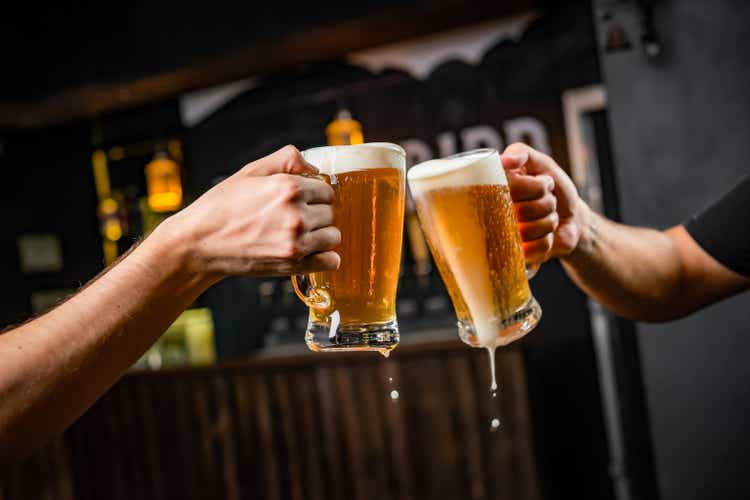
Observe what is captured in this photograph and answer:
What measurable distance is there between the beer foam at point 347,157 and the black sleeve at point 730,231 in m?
1.05

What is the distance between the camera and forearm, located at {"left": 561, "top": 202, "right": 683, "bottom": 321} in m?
1.51

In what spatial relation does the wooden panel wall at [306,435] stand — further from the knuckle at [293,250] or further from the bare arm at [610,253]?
the knuckle at [293,250]

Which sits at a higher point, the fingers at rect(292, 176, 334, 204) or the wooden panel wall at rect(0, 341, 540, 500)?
the fingers at rect(292, 176, 334, 204)

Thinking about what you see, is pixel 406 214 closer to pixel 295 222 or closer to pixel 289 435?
pixel 289 435

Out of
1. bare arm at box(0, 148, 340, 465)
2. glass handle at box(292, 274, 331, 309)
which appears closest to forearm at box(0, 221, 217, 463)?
bare arm at box(0, 148, 340, 465)

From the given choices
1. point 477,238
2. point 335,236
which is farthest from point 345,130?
point 335,236

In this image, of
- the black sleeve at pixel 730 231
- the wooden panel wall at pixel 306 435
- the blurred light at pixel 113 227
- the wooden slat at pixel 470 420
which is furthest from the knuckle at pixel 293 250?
the blurred light at pixel 113 227

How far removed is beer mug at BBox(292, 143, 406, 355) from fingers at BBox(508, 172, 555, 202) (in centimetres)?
21

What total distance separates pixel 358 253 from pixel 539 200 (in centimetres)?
36

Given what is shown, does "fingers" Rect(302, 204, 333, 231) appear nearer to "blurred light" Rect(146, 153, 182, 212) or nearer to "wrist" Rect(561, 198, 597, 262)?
"wrist" Rect(561, 198, 597, 262)

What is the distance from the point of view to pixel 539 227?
1.24 metres

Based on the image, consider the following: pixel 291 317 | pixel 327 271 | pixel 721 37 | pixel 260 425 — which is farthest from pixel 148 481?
pixel 721 37

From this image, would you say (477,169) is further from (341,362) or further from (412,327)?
(412,327)

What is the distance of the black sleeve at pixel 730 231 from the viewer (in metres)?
1.69
